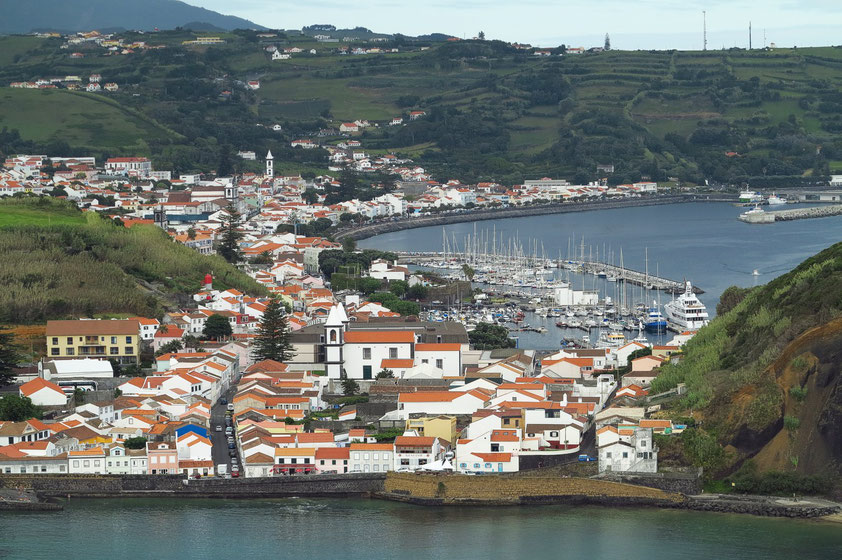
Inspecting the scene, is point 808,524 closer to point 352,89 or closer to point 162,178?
point 162,178

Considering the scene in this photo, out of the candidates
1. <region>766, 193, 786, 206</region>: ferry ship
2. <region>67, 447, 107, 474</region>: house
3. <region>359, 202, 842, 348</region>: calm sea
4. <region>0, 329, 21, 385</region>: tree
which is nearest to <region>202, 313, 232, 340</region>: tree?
<region>0, 329, 21, 385</region>: tree

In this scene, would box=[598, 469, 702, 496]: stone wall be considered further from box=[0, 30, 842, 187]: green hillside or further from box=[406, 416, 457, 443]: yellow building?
box=[0, 30, 842, 187]: green hillside

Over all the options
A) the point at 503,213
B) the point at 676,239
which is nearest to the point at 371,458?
the point at 676,239

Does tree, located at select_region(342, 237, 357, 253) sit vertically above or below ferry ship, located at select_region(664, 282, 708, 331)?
above

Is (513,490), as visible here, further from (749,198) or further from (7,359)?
(749,198)

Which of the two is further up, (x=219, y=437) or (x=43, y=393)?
(x=43, y=393)

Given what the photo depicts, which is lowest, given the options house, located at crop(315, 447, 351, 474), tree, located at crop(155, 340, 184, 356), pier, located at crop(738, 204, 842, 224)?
house, located at crop(315, 447, 351, 474)
